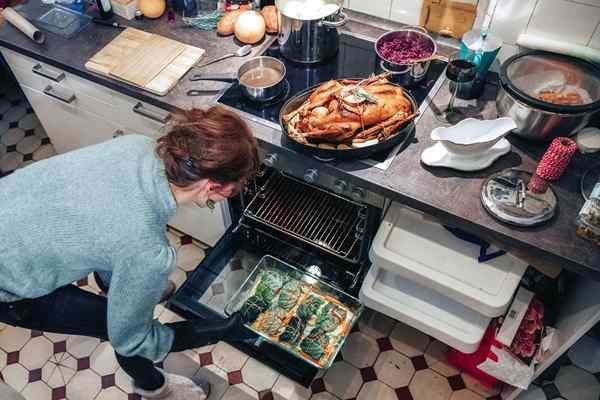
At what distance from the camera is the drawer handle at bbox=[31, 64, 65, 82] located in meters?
2.00

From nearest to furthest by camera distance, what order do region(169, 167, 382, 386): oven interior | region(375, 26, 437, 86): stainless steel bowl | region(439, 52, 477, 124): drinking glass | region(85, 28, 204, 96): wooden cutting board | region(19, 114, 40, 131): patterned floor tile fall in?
1. region(439, 52, 477, 124): drinking glass
2. region(375, 26, 437, 86): stainless steel bowl
3. region(85, 28, 204, 96): wooden cutting board
4. region(169, 167, 382, 386): oven interior
5. region(19, 114, 40, 131): patterned floor tile

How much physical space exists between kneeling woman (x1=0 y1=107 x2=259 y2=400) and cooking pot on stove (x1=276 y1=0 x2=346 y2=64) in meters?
0.65

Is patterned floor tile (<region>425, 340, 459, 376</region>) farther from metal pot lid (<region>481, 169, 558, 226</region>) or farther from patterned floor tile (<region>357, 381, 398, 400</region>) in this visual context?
metal pot lid (<region>481, 169, 558, 226</region>)

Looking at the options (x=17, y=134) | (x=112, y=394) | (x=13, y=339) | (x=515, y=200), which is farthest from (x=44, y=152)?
(x=515, y=200)

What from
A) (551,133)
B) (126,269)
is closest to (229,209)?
(126,269)

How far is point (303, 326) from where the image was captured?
1895mm

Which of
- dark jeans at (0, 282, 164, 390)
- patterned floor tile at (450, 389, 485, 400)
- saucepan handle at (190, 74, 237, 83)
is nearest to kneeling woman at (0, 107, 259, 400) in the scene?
dark jeans at (0, 282, 164, 390)

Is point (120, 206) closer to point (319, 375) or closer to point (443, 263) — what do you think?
point (443, 263)

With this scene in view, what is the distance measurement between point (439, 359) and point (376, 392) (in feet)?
1.04

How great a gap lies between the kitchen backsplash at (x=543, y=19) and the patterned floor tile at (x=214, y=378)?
1695 mm

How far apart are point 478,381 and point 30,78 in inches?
92.1

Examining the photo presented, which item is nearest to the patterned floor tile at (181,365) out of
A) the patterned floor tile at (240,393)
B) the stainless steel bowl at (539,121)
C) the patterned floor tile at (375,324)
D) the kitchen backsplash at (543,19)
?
the patterned floor tile at (240,393)

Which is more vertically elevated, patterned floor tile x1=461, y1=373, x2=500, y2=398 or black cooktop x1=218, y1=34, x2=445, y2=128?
black cooktop x1=218, y1=34, x2=445, y2=128

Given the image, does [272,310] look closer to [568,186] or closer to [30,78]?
[568,186]
